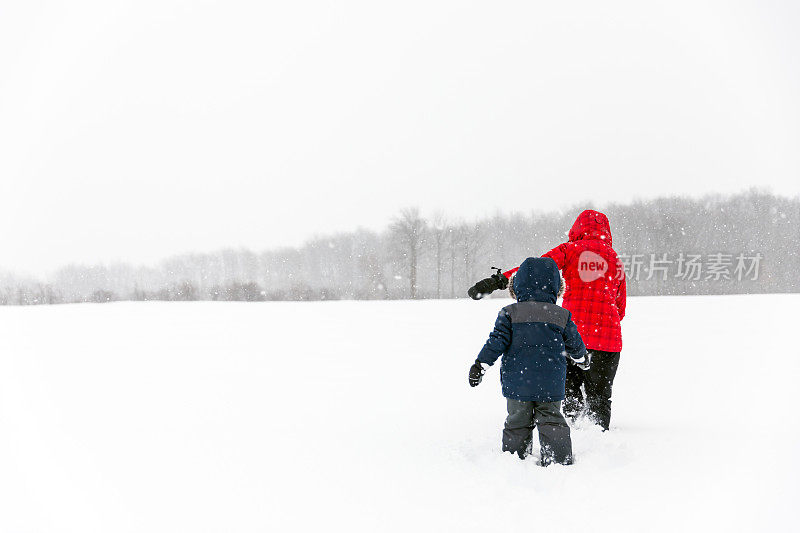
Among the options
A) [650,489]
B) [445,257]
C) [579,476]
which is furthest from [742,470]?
[445,257]

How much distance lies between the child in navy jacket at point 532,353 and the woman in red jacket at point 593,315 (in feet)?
1.83

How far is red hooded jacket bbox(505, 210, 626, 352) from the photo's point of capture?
4.12m

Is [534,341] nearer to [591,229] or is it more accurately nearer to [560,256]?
[560,256]

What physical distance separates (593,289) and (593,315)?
22 cm

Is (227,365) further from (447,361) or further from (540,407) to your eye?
(540,407)

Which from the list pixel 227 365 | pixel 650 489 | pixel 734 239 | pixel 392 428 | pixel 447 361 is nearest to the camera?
pixel 650 489

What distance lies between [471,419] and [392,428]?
2.77 ft

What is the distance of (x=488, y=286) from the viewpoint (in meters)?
3.93

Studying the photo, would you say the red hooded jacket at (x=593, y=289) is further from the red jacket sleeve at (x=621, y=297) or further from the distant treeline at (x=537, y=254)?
the distant treeline at (x=537, y=254)

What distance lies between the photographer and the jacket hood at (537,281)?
357 centimetres

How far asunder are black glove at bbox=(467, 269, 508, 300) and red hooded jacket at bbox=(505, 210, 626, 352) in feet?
0.40

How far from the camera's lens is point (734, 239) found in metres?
50.2

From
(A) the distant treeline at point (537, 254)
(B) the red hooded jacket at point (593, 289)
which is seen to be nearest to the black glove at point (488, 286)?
(B) the red hooded jacket at point (593, 289)

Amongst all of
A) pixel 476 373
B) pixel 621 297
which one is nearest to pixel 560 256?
pixel 621 297
